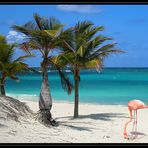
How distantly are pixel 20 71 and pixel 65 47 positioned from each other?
199cm

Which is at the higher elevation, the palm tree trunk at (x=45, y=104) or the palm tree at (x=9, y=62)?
the palm tree at (x=9, y=62)

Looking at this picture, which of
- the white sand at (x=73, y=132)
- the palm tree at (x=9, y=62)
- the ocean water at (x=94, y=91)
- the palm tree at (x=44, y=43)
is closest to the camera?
the white sand at (x=73, y=132)

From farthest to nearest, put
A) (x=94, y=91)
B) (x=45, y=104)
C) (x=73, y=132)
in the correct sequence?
1. (x=94, y=91)
2. (x=45, y=104)
3. (x=73, y=132)

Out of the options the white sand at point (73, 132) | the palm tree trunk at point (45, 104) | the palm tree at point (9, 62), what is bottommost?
the white sand at point (73, 132)

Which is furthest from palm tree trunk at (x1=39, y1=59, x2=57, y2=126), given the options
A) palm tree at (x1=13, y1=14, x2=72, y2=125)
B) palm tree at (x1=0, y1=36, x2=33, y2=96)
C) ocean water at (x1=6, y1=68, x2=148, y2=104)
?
ocean water at (x1=6, y1=68, x2=148, y2=104)

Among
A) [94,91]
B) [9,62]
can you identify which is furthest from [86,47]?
[94,91]

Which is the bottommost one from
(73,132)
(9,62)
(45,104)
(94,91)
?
(73,132)

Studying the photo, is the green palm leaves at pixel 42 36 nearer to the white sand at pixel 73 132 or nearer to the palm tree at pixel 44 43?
the palm tree at pixel 44 43

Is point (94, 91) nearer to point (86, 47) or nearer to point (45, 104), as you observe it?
point (86, 47)

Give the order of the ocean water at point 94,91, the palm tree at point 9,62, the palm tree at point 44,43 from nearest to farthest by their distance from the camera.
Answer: the palm tree at point 44,43, the palm tree at point 9,62, the ocean water at point 94,91

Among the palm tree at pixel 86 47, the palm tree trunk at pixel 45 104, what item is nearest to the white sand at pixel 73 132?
the palm tree trunk at pixel 45 104

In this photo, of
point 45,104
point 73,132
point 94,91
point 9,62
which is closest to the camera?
point 73,132

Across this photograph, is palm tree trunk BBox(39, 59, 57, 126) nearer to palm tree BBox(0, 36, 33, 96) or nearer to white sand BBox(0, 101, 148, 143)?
white sand BBox(0, 101, 148, 143)
